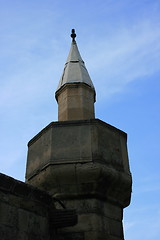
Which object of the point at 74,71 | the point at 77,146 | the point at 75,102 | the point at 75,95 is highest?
the point at 74,71

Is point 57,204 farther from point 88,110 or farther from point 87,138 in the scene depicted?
point 88,110

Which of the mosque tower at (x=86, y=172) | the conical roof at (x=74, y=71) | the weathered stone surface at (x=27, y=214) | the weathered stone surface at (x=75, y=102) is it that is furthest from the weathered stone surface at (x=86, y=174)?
the conical roof at (x=74, y=71)

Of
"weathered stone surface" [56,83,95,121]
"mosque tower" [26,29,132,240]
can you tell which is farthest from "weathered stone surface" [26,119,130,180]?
"weathered stone surface" [56,83,95,121]

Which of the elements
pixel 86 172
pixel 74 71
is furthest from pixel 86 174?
pixel 74 71

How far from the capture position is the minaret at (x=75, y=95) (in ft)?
18.4

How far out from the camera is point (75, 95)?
581 centimetres

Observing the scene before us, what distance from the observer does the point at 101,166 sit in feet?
14.8

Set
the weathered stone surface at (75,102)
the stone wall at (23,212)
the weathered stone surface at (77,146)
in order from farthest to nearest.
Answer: the weathered stone surface at (75,102) < the weathered stone surface at (77,146) < the stone wall at (23,212)

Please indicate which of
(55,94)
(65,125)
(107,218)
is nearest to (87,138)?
(65,125)

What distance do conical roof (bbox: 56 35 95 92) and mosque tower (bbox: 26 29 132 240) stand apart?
1.28 metres

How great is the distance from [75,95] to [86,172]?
5.72 ft

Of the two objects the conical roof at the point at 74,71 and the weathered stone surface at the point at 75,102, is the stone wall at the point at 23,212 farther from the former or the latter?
the conical roof at the point at 74,71

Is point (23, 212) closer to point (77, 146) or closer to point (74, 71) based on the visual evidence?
point (77, 146)

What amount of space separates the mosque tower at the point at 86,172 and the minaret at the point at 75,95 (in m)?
0.68
